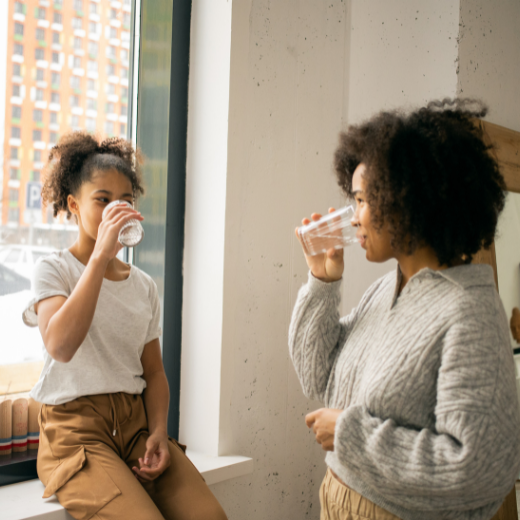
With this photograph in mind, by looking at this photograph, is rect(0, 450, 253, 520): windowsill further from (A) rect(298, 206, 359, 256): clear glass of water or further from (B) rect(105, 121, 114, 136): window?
(B) rect(105, 121, 114, 136): window

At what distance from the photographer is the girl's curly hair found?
4.55ft

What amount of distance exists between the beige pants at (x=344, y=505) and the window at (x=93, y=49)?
1429 mm

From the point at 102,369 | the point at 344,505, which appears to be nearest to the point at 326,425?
the point at 344,505

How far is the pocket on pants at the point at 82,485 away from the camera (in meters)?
1.14

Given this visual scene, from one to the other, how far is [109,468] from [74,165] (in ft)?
2.54

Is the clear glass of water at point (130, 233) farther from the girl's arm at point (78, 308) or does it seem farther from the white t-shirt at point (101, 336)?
the white t-shirt at point (101, 336)

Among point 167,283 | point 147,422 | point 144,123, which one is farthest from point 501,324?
point 144,123

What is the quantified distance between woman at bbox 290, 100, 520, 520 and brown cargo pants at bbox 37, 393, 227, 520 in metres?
0.37

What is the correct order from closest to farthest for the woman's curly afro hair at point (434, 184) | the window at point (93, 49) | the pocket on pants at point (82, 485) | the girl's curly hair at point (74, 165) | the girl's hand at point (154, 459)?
the woman's curly afro hair at point (434, 184) < the pocket on pants at point (82, 485) < the girl's hand at point (154, 459) < the girl's curly hair at point (74, 165) < the window at point (93, 49)

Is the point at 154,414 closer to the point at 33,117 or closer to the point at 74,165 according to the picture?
the point at 74,165

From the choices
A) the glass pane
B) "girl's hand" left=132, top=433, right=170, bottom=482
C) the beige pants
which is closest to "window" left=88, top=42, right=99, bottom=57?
the glass pane

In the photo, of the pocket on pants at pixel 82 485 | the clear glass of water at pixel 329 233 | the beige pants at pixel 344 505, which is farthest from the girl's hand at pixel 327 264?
the pocket on pants at pixel 82 485

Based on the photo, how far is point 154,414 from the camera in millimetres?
1397

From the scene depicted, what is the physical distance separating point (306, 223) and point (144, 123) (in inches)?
34.2
